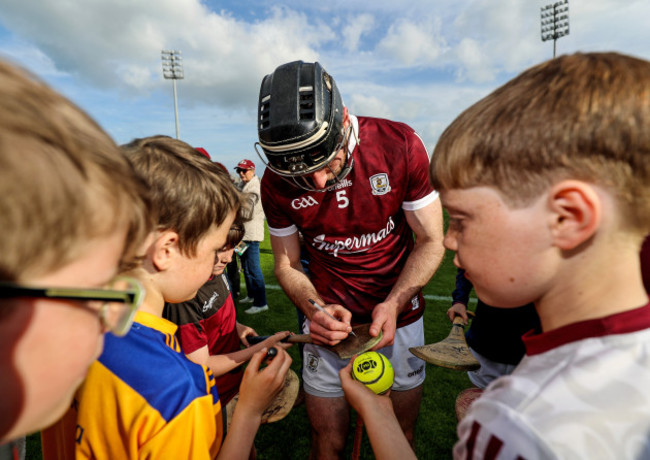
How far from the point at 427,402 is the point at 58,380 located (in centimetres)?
439

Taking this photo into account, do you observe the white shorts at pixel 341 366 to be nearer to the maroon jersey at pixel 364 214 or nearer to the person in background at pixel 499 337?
the maroon jersey at pixel 364 214

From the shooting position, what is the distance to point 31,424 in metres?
0.79

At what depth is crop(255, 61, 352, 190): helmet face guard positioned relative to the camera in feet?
7.79

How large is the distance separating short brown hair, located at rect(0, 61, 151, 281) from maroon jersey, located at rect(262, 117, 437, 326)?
2079 millimetres

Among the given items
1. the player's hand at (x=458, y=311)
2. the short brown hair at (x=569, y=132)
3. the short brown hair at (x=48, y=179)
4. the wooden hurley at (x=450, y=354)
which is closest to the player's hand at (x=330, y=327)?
the wooden hurley at (x=450, y=354)

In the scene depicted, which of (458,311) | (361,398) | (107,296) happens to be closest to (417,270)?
(458,311)

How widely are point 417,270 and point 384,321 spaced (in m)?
0.52

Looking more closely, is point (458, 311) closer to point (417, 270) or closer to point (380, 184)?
point (417, 270)

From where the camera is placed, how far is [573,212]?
1.05 m

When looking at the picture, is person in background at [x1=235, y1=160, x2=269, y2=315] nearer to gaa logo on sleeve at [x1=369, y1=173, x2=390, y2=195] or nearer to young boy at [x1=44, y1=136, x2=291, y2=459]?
gaa logo on sleeve at [x1=369, y1=173, x2=390, y2=195]

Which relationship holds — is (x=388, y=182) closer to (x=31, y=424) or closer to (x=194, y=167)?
(x=194, y=167)

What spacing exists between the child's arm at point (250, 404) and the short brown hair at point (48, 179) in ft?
4.26

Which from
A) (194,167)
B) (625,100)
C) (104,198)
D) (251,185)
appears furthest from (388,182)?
(251,185)

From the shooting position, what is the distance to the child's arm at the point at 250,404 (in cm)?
165
